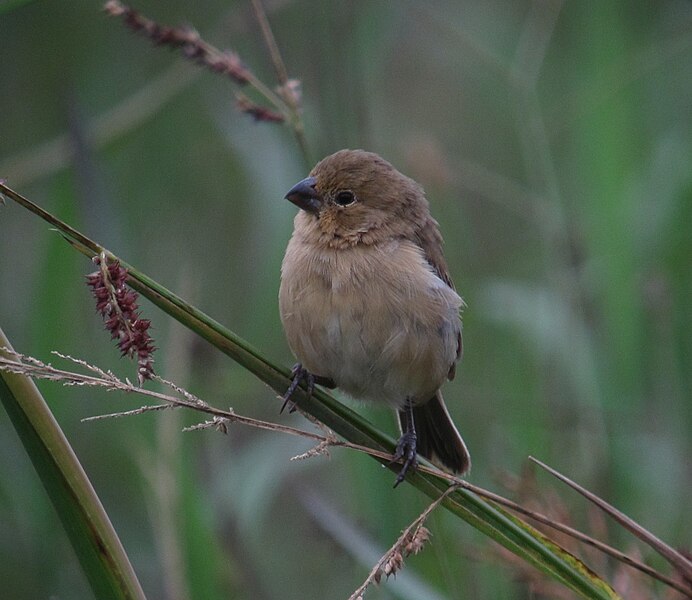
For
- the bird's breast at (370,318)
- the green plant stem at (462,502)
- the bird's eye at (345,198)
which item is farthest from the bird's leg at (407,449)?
the bird's eye at (345,198)

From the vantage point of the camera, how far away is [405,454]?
2.72 m

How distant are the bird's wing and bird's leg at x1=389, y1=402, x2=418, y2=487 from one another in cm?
22

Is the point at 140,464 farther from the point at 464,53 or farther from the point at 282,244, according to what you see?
the point at 464,53

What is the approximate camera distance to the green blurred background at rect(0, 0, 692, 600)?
3197 millimetres

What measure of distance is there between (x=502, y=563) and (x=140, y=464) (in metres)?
1.14

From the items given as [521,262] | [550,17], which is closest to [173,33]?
[550,17]

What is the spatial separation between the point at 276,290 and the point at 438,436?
82 centimetres

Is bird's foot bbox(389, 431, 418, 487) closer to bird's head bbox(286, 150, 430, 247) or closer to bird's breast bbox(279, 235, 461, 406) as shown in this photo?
bird's breast bbox(279, 235, 461, 406)

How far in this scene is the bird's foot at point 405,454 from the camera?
2.48m

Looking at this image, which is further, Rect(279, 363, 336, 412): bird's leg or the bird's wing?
the bird's wing

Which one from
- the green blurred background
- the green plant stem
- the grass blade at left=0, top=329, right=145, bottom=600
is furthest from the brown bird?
the grass blade at left=0, top=329, right=145, bottom=600

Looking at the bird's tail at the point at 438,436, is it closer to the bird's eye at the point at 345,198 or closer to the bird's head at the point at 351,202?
the bird's head at the point at 351,202

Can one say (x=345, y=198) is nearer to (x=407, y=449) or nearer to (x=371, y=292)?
(x=371, y=292)

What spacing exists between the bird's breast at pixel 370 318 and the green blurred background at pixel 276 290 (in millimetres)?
208
